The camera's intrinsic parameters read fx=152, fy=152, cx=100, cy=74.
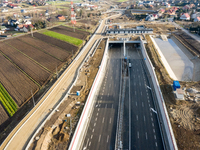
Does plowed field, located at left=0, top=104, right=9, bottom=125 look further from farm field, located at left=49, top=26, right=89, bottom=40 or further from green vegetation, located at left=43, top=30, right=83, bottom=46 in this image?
farm field, located at left=49, top=26, right=89, bottom=40

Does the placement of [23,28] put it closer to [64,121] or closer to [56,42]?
[56,42]

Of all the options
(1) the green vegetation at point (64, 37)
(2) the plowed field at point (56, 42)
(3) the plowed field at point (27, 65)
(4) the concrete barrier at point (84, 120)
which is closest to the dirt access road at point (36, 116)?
(3) the plowed field at point (27, 65)

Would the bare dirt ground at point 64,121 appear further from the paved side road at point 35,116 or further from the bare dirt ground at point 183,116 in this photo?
the bare dirt ground at point 183,116

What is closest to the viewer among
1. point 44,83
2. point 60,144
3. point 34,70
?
point 60,144

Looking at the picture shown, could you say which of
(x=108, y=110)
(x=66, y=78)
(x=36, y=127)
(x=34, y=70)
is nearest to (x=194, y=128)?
(x=108, y=110)

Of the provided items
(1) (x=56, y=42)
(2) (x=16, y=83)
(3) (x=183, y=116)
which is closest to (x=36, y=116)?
(2) (x=16, y=83)

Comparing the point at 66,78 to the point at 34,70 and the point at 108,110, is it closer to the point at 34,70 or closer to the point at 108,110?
the point at 34,70
